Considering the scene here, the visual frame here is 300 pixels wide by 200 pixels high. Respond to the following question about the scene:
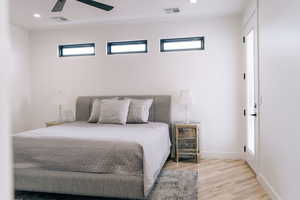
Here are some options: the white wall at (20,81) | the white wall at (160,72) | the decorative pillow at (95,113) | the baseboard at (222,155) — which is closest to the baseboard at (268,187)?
the baseboard at (222,155)

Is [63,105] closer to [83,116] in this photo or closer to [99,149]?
[83,116]

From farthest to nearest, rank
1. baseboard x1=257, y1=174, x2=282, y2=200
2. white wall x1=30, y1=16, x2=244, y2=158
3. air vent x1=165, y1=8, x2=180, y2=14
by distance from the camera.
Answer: white wall x1=30, y1=16, x2=244, y2=158 → air vent x1=165, y1=8, x2=180, y2=14 → baseboard x1=257, y1=174, x2=282, y2=200

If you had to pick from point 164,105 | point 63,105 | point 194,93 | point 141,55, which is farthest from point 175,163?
point 63,105

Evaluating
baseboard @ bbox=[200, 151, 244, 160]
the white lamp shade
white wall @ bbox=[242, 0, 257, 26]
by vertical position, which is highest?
white wall @ bbox=[242, 0, 257, 26]

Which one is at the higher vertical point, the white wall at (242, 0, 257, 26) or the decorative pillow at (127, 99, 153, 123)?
the white wall at (242, 0, 257, 26)

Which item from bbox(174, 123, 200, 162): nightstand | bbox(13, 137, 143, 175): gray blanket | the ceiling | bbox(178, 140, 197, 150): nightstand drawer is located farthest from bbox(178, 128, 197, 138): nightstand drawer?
the ceiling

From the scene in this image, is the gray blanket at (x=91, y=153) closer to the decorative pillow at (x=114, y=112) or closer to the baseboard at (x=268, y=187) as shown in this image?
the decorative pillow at (x=114, y=112)

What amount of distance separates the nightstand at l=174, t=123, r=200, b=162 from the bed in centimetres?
139

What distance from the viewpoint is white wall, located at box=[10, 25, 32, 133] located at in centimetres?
507

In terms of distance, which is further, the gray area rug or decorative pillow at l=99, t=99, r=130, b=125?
decorative pillow at l=99, t=99, r=130, b=125

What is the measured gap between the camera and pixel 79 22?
4.99 m

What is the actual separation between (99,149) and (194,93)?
252 cm

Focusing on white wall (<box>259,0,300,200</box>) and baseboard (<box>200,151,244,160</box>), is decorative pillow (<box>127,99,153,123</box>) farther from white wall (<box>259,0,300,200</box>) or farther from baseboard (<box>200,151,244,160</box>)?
white wall (<box>259,0,300,200</box>)

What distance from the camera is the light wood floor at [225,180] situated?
2.95 meters
